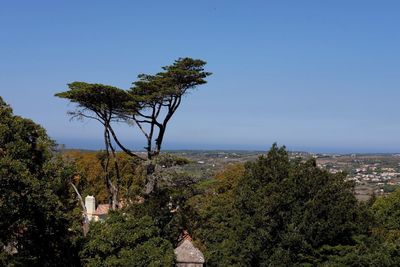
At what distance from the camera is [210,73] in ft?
65.8

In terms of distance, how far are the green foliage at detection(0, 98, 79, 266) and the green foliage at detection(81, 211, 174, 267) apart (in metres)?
0.98

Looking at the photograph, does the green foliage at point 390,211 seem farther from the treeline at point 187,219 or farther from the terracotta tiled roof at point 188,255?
the terracotta tiled roof at point 188,255

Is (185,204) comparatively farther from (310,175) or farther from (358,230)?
(358,230)

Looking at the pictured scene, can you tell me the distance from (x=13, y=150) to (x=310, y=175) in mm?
9698

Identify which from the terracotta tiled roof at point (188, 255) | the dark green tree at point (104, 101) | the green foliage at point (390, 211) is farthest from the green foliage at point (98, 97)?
the green foliage at point (390, 211)

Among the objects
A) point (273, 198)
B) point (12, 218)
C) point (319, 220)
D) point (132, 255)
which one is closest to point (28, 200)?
point (12, 218)

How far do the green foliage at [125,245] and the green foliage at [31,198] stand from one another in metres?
0.98

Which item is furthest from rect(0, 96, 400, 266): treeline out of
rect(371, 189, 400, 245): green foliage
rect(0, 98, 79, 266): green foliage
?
rect(371, 189, 400, 245): green foliage

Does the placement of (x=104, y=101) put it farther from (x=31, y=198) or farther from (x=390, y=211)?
(x=390, y=211)

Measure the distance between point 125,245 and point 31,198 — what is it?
2.84m

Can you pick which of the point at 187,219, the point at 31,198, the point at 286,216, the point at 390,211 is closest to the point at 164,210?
the point at 187,219

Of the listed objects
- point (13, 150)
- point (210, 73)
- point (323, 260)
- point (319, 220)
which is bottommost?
point (323, 260)

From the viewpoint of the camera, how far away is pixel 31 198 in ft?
40.1

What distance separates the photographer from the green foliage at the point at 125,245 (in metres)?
12.9
